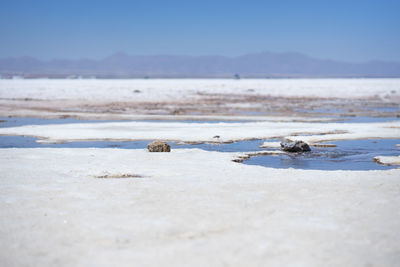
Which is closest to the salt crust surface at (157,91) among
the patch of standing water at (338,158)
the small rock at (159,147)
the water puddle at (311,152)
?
the water puddle at (311,152)

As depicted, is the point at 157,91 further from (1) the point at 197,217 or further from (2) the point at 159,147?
(1) the point at 197,217

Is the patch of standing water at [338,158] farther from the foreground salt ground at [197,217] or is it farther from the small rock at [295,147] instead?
the foreground salt ground at [197,217]

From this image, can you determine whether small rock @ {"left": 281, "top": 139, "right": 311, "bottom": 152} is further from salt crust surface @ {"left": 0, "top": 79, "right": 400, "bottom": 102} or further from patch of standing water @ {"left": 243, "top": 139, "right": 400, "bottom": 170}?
salt crust surface @ {"left": 0, "top": 79, "right": 400, "bottom": 102}

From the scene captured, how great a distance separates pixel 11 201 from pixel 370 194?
5255 mm


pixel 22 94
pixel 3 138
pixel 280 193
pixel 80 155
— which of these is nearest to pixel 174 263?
pixel 280 193

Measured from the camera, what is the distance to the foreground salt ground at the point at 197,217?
218 inches

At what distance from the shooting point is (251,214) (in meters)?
7.06

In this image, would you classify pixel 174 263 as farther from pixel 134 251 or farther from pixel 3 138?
pixel 3 138

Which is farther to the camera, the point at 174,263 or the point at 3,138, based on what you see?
the point at 3,138

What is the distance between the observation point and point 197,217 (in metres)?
6.91

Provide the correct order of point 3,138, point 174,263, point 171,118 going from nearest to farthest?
point 174,263 → point 3,138 → point 171,118

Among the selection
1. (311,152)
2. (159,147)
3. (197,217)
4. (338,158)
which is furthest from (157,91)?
(197,217)

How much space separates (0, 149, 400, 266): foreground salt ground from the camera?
5.54 metres

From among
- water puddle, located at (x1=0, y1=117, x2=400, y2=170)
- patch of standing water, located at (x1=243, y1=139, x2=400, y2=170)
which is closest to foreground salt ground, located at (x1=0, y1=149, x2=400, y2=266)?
patch of standing water, located at (x1=243, y1=139, x2=400, y2=170)
